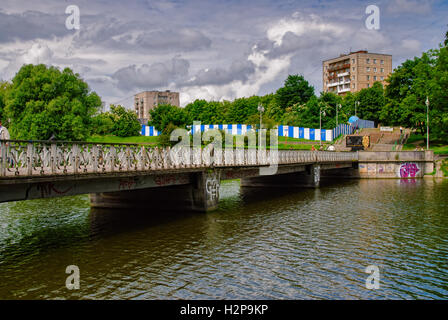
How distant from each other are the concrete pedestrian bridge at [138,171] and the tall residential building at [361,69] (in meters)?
92.3

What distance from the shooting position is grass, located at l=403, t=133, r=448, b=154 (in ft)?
210

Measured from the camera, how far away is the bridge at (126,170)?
15000 mm

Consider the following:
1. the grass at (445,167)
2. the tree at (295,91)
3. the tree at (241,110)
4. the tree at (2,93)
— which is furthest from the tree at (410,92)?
the tree at (2,93)

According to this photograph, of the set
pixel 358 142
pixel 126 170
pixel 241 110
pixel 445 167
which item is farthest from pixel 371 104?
pixel 126 170

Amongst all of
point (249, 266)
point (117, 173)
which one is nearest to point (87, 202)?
point (117, 173)

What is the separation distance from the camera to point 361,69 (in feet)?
416

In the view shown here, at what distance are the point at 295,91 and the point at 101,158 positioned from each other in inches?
3762

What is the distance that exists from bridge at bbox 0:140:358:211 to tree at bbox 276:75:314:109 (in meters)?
71.9

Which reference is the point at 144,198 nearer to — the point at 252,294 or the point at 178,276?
the point at 178,276

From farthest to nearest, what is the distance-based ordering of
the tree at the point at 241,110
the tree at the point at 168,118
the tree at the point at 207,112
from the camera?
the tree at the point at 207,112, the tree at the point at 241,110, the tree at the point at 168,118

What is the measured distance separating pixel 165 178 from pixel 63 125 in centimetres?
2913

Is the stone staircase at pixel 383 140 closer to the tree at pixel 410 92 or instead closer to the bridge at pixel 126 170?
the tree at pixel 410 92

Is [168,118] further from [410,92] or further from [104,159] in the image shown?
[104,159]

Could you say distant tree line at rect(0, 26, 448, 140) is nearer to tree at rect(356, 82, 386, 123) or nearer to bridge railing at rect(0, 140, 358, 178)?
tree at rect(356, 82, 386, 123)
